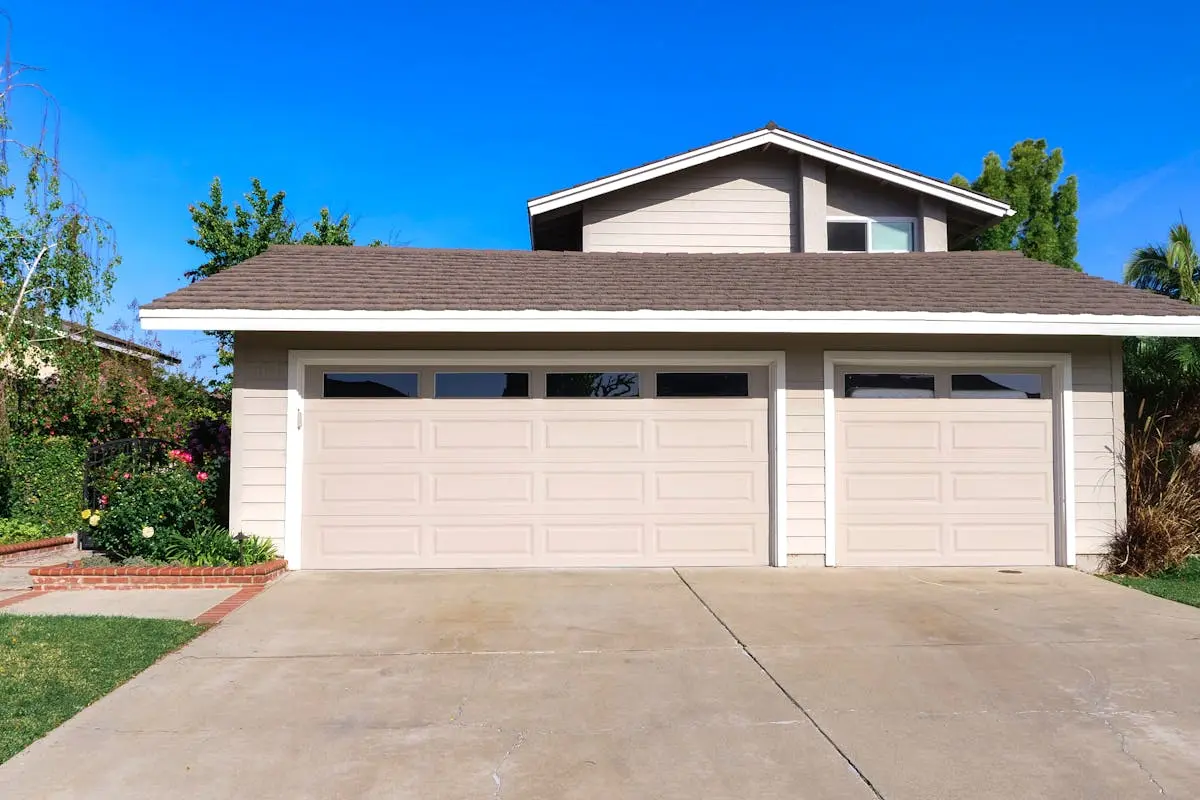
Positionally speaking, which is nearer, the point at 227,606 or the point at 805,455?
the point at 227,606

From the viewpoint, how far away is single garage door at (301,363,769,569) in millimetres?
8711

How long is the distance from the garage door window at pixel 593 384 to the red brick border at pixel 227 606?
3.62 m

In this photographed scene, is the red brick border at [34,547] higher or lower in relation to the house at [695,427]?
lower

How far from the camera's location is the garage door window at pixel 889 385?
357 inches

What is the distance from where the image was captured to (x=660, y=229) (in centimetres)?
1235

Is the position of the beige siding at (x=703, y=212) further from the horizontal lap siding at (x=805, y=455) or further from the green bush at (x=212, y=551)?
the green bush at (x=212, y=551)

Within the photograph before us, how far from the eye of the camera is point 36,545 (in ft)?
33.6

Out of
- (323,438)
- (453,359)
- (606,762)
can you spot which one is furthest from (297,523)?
(606,762)

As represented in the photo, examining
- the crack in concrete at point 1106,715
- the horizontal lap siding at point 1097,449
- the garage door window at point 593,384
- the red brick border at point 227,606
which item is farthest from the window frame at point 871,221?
the red brick border at point 227,606

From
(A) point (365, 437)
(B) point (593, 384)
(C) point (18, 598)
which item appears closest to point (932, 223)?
(B) point (593, 384)

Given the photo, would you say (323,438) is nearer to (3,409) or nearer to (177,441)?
(177,441)

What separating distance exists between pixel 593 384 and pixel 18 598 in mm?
5922

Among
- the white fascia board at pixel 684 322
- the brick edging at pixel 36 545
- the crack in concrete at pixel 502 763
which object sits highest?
the white fascia board at pixel 684 322

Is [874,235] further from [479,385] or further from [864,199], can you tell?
[479,385]
